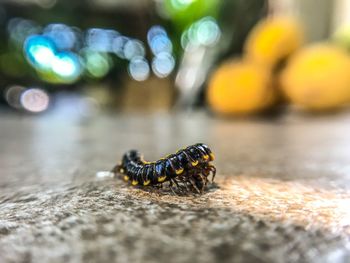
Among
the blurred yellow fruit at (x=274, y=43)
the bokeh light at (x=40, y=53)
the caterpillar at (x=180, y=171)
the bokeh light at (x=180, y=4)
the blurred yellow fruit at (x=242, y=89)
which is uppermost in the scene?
the bokeh light at (x=180, y=4)

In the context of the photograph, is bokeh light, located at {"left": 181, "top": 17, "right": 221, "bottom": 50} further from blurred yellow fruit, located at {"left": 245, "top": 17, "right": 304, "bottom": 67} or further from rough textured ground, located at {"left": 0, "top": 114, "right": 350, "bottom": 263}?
rough textured ground, located at {"left": 0, "top": 114, "right": 350, "bottom": 263}

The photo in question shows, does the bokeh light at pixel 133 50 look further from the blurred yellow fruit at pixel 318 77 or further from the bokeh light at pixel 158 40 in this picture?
the blurred yellow fruit at pixel 318 77

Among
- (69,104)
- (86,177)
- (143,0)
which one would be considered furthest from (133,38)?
(86,177)

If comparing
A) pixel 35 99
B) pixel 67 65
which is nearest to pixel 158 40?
pixel 67 65

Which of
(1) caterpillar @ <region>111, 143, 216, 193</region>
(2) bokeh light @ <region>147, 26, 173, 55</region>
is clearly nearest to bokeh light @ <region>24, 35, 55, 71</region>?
(2) bokeh light @ <region>147, 26, 173, 55</region>

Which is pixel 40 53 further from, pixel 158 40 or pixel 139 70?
pixel 158 40

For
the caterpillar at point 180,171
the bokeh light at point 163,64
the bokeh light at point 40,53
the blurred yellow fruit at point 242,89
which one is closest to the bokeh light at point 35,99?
the bokeh light at point 40,53
